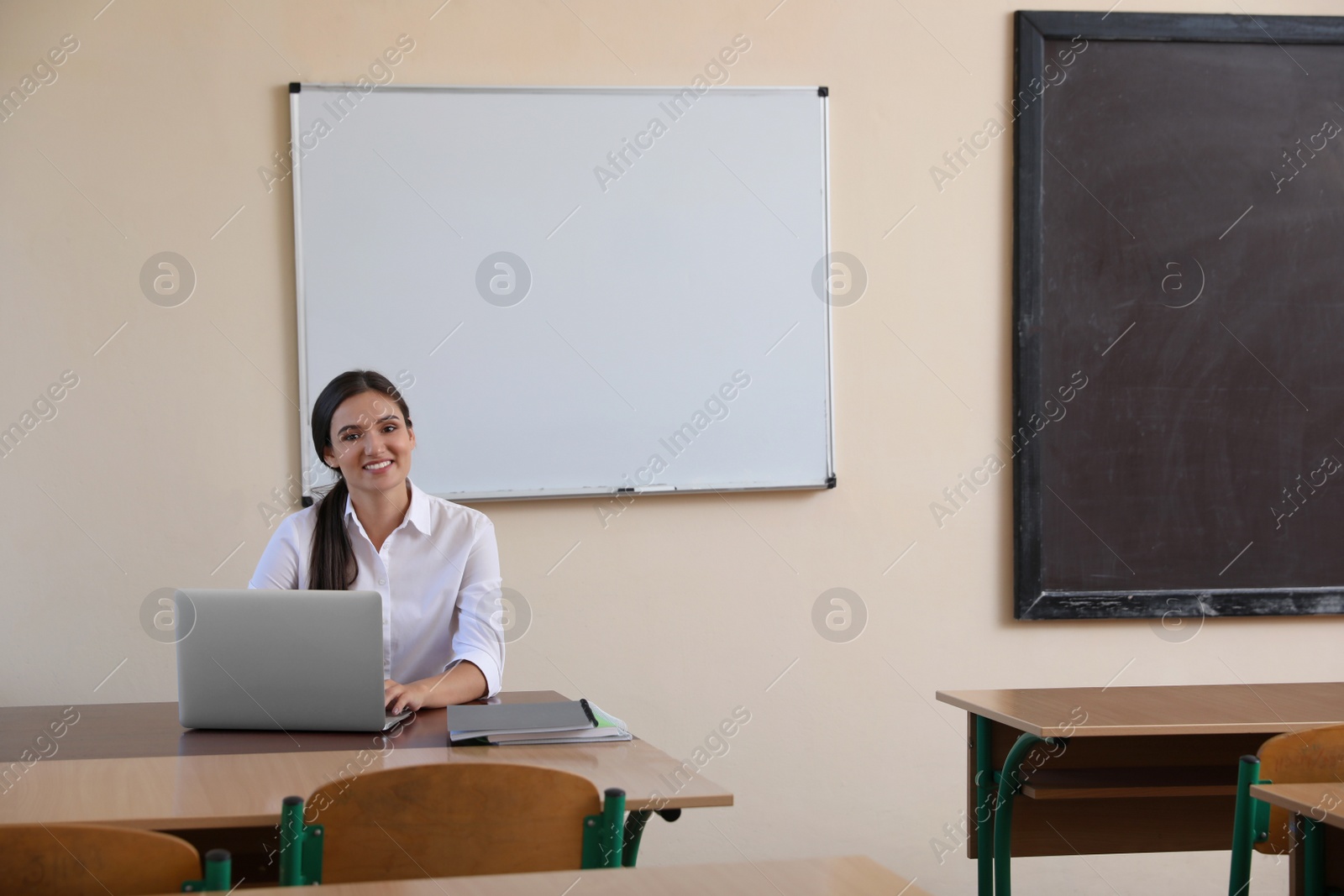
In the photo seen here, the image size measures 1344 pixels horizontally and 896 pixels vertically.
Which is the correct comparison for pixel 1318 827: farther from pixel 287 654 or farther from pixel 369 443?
pixel 369 443

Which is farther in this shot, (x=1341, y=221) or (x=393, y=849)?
(x=1341, y=221)

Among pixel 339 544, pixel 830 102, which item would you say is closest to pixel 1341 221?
pixel 830 102

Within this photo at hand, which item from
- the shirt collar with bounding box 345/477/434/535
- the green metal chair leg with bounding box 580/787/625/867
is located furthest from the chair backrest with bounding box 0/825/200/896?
the shirt collar with bounding box 345/477/434/535

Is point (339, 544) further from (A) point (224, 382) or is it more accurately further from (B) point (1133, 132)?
(B) point (1133, 132)

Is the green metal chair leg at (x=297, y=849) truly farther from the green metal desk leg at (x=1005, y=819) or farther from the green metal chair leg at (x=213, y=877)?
the green metal desk leg at (x=1005, y=819)

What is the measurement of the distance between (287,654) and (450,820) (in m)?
0.66

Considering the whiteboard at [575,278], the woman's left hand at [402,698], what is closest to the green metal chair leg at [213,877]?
the woman's left hand at [402,698]

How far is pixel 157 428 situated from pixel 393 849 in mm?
2109

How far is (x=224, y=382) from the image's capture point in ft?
10.2

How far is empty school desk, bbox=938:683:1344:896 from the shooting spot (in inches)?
89.4

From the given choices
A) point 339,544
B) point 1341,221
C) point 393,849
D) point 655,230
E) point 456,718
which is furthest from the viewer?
point 1341,221

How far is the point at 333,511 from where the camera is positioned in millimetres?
2385

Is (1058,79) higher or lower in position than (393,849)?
higher

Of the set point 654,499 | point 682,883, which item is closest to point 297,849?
point 682,883
